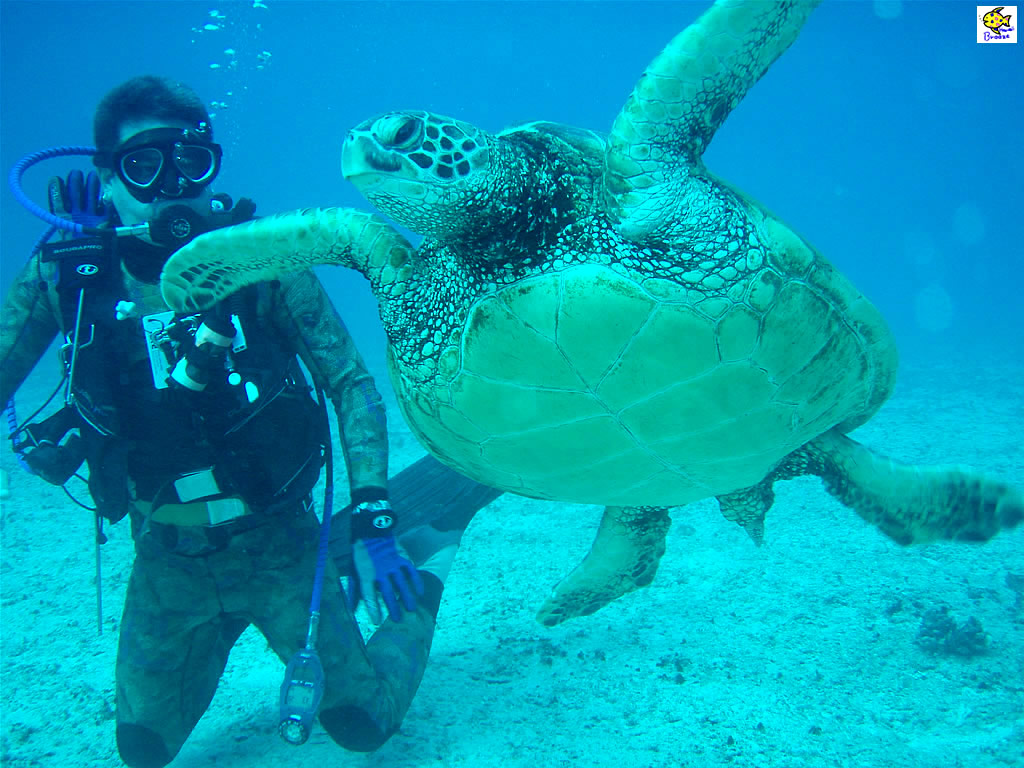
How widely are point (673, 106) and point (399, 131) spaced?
0.82m

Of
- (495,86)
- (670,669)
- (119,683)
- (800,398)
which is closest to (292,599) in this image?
(119,683)

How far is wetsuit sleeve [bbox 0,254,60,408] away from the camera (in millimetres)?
2320

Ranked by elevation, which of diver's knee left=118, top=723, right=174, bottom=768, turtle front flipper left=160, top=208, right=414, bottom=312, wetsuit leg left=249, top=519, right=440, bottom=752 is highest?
turtle front flipper left=160, top=208, right=414, bottom=312

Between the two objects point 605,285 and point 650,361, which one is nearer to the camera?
point 605,285

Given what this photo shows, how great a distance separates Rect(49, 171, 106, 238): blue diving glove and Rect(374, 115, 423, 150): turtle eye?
5.02 feet

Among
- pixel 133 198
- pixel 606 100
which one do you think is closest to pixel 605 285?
pixel 133 198

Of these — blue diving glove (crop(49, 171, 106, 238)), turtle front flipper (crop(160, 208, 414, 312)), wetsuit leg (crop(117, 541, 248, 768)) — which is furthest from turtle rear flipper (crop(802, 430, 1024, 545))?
blue diving glove (crop(49, 171, 106, 238))

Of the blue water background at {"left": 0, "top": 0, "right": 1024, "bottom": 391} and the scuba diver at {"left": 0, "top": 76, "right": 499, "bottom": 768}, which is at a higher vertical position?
the blue water background at {"left": 0, "top": 0, "right": 1024, "bottom": 391}

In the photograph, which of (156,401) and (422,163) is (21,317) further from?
(422,163)

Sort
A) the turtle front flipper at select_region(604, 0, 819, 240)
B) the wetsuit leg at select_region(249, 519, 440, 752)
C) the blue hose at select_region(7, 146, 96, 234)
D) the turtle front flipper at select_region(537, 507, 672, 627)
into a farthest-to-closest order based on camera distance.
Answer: the turtle front flipper at select_region(537, 507, 672, 627) → the wetsuit leg at select_region(249, 519, 440, 752) → the blue hose at select_region(7, 146, 96, 234) → the turtle front flipper at select_region(604, 0, 819, 240)

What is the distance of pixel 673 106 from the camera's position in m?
1.70

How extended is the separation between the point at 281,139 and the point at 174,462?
77257 millimetres

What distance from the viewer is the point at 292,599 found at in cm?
246

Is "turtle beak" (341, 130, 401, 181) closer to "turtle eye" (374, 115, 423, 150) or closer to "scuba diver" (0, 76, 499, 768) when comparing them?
"turtle eye" (374, 115, 423, 150)
